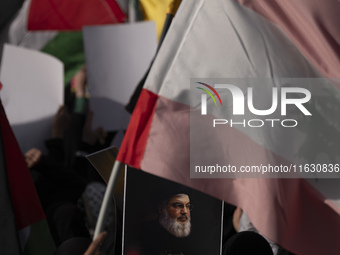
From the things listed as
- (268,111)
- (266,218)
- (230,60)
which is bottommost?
(266,218)

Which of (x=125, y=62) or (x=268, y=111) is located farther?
(x=125, y=62)

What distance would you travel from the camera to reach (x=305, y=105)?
2.46 meters

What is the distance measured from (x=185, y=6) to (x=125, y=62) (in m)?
1.77

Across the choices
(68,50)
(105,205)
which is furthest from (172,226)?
(68,50)

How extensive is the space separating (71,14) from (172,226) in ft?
9.06

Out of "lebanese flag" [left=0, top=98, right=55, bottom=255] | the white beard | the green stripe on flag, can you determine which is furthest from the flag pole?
the green stripe on flag

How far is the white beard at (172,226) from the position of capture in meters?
2.39

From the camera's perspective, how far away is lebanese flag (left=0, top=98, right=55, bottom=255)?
246 centimetres

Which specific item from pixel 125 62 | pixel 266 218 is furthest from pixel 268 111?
pixel 125 62

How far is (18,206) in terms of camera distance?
257 centimetres

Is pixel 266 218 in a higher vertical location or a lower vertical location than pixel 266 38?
lower

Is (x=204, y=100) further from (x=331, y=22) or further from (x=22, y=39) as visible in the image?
(x=22, y=39)

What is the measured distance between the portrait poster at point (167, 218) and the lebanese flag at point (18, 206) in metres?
0.57

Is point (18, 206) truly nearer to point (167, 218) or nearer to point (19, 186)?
point (19, 186)
